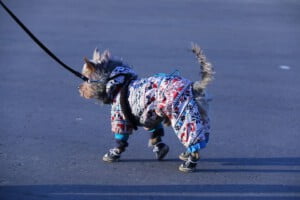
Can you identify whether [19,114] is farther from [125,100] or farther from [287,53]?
[287,53]

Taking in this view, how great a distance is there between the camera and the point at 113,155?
5371mm

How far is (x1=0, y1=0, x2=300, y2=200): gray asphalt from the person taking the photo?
5031 millimetres

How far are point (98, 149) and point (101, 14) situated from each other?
225 inches

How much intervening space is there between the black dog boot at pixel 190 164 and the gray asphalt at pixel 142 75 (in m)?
0.06

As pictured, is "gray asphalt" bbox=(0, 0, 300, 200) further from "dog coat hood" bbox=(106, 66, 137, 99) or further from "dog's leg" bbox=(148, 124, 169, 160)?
"dog coat hood" bbox=(106, 66, 137, 99)

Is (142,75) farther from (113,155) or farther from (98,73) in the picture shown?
(98,73)

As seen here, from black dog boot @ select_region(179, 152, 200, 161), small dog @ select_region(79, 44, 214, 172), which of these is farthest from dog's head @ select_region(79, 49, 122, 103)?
black dog boot @ select_region(179, 152, 200, 161)

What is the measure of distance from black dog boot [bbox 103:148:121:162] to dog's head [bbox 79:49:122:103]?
51cm

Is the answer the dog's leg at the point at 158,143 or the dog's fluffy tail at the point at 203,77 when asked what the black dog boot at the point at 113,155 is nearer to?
the dog's leg at the point at 158,143

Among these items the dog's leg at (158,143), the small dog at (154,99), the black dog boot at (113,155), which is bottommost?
the black dog boot at (113,155)

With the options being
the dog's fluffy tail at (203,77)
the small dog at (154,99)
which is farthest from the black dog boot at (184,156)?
the dog's fluffy tail at (203,77)

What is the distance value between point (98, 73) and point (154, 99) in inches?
21.3

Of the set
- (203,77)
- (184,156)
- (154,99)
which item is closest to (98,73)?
(154,99)

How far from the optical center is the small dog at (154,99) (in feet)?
16.0
